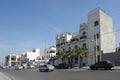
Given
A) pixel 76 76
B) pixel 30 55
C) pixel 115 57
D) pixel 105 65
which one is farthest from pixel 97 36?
pixel 30 55

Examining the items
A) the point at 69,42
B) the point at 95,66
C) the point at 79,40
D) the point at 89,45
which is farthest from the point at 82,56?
the point at 95,66

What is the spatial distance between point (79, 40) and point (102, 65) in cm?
3084

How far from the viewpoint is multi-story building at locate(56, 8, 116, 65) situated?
6450 centimetres

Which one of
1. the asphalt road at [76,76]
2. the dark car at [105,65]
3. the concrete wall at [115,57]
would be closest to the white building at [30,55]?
the concrete wall at [115,57]

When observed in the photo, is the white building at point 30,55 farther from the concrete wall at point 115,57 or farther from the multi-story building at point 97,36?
the concrete wall at point 115,57

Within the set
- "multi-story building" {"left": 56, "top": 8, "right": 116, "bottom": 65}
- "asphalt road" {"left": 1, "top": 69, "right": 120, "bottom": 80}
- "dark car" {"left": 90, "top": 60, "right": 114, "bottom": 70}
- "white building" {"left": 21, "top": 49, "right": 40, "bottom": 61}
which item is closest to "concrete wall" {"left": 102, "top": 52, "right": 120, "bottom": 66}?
"multi-story building" {"left": 56, "top": 8, "right": 116, "bottom": 65}

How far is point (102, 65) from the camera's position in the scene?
44.6 meters

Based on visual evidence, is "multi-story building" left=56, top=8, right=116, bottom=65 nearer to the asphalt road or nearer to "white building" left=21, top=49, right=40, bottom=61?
the asphalt road

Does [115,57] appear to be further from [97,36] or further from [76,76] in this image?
[76,76]

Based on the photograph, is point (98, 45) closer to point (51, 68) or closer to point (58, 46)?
point (51, 68)

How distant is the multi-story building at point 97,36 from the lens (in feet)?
212

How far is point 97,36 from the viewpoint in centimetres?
6538

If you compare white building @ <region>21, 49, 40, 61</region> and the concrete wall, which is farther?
white building @ <region>21, 49, 40, 61</region>

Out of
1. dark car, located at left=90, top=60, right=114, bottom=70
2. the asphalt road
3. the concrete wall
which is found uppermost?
the concrete wall
